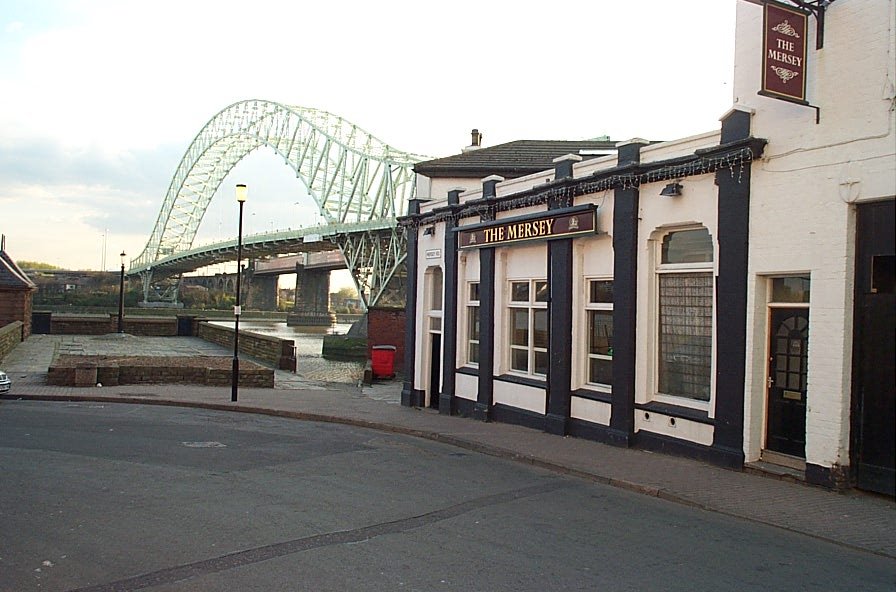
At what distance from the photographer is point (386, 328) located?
3256 cm

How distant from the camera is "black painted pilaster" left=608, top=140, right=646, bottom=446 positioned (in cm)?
1292

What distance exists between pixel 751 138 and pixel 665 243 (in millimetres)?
2527

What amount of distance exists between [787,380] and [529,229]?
6162 millimetres

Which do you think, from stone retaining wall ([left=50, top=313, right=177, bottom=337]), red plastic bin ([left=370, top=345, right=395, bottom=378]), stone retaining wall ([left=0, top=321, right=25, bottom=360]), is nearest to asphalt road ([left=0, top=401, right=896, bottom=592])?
red plastic bin ([left=370, top=345, right=395, bottom=378])

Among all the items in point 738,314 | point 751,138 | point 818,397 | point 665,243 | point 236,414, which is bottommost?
point 236,414

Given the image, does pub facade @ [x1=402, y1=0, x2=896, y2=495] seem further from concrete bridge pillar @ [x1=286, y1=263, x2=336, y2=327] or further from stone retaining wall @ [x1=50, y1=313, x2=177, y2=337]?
concrete bridge pillar @ [x1=286, y1=263, x2=336, y2=327]

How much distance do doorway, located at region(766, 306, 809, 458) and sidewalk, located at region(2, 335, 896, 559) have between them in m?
0.64

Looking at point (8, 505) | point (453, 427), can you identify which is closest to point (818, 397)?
point (453, 427)

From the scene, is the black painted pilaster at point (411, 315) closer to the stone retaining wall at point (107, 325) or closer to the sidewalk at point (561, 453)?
the sidewalk at point (561, 453)

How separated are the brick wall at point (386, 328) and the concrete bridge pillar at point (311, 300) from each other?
2309 inches

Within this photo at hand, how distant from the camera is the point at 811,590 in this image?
21.1 ft

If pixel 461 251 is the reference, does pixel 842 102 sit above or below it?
above

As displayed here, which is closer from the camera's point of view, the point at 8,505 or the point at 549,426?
the point at 8,505

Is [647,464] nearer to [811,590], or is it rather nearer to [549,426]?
[549,426]
